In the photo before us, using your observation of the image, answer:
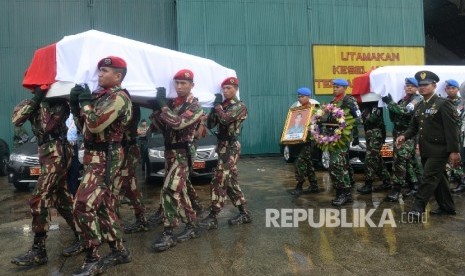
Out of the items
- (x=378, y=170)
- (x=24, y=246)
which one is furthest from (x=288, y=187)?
(x=24, y=246)

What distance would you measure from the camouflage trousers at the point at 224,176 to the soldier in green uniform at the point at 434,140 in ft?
7.76

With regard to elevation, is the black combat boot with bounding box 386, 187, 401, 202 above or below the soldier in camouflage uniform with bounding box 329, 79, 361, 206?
below

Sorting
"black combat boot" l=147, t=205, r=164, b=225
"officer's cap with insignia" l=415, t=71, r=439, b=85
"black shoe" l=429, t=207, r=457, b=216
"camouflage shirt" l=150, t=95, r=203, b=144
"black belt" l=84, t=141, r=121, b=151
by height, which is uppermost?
"officer's cap with insignia" l=415, t=71, r=439, b=85

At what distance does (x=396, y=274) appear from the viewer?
358 centimetres

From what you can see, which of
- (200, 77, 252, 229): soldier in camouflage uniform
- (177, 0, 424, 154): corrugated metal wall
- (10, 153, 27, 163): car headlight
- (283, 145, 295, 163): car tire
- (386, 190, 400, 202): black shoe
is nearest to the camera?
(200, 77, 252, 229): soldier in camouflage uniform

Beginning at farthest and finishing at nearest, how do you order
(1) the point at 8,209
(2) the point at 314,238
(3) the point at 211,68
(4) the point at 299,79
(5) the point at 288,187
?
1. (4) the point at 299,79
2. (5) the point at 288,187
3. (1) the point at 8,209
4. (3) the point at 211,68
5. (2) the point at 314,238

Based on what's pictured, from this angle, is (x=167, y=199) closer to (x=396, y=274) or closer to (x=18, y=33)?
(x=396, y=274)

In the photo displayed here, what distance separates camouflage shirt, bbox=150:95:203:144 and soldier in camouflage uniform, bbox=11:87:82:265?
1.04m

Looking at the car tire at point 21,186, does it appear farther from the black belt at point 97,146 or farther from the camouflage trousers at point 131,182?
the black belt at point 97,146

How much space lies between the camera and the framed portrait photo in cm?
760

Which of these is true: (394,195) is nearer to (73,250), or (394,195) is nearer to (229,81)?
(229,81)

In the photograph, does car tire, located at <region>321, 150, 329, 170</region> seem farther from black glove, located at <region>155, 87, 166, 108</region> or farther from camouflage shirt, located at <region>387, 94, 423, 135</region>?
black glove, located at <region>155, 87, 166, 108</region>

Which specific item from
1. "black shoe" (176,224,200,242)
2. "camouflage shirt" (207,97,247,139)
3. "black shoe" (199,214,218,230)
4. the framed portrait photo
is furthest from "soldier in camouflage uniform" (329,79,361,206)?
"black shoe" (176,224,200,242)

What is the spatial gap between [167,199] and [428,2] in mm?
23231
